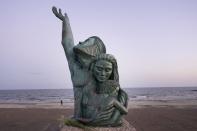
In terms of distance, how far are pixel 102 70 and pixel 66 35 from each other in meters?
1.10

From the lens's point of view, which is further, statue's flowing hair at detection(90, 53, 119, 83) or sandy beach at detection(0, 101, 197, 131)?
sandy beach at detection(0, 101, 197, 131)

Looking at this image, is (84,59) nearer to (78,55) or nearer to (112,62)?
(78,55)

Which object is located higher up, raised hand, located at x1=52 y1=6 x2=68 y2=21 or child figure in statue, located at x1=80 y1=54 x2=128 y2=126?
raised hand, located at x1=52 y1=6 x2=68 y2=21

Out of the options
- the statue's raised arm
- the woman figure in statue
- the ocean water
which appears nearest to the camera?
the woman figure in statue

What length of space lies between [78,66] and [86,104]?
75cm

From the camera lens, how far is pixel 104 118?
5.32 m

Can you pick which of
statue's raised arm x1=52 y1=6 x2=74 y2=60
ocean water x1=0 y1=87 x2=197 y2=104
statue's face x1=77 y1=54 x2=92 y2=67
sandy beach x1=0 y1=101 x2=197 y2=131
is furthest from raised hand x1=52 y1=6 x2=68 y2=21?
ocean water x1=0 y1=87 x2=197 y2=104

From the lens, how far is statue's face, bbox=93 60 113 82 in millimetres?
5324

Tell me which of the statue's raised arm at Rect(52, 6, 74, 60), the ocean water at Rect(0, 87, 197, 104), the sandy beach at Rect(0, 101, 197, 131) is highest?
the statue's raised arm at Rect(52, 6, 74, 60)

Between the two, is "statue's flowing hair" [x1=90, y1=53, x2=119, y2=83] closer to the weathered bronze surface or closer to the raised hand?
the weathered bronze surface

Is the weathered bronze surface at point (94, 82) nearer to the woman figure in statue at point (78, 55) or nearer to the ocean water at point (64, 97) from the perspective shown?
the woman figure in statue at point (78, 55)

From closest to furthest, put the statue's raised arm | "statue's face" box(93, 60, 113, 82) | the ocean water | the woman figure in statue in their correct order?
"statue's face" box(93, 60, 113, 82), the woman figure in statue, the statue's raised arm, the ocean water

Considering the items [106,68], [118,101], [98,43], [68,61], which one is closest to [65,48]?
[68,61]

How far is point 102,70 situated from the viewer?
5340 millimetres
